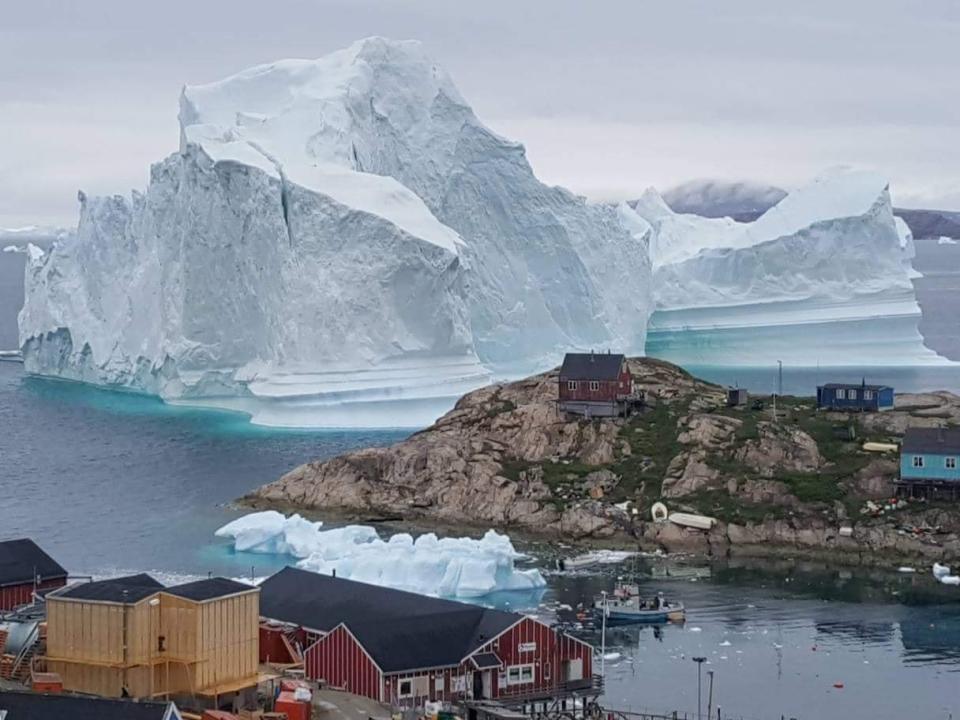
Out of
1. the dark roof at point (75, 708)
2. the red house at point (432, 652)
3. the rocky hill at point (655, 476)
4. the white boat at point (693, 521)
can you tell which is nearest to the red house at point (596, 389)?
the rocky hill at point (655, 476)

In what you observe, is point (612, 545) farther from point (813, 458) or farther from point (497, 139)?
point (497, 139)

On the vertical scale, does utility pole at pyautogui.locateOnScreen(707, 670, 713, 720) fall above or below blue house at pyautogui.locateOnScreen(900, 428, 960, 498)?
below

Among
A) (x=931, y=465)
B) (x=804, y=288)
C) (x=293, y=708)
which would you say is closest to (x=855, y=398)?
(x=931, y=465)

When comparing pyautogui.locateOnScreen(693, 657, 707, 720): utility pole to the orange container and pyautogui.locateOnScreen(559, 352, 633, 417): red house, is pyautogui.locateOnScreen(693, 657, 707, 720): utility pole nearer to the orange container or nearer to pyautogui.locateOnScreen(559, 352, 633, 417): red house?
the orange container

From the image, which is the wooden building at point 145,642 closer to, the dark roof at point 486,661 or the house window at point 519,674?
the dark roof at point 486,661

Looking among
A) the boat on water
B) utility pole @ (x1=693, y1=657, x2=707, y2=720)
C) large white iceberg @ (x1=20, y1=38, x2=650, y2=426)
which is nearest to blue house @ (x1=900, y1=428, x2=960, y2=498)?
the boat on water

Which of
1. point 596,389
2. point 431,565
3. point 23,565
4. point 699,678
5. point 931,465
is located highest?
point 596,389

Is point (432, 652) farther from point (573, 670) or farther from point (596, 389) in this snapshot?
point (596, 389)
